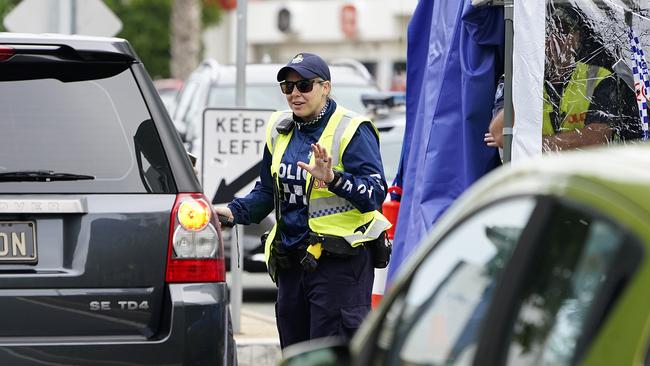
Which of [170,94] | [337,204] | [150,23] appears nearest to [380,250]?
[337,204]

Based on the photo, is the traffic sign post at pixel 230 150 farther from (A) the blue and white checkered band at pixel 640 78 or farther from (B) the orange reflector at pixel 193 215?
(B) the orange reflector at pixel 193 215

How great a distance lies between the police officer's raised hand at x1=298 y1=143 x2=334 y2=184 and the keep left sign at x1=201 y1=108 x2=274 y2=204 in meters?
3.69

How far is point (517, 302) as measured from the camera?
260cm

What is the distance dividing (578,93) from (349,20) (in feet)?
142

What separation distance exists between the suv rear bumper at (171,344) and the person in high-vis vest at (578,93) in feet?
5.59

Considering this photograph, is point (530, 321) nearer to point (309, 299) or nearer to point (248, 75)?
point (309, 299)

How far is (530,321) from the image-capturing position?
260 centimetres

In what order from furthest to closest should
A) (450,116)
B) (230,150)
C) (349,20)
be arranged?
(349,20)
(230,150)
(450,116)

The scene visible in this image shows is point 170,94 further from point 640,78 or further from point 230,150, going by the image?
point 640,78

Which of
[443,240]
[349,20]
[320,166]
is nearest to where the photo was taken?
[443,240]

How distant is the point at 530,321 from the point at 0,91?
10.6 feet

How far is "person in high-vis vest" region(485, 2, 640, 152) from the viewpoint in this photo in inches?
→ 248

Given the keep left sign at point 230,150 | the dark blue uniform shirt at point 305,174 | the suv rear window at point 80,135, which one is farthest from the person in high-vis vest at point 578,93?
the keep left sign at point 230,150

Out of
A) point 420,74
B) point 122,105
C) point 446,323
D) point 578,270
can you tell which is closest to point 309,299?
point 122,105
